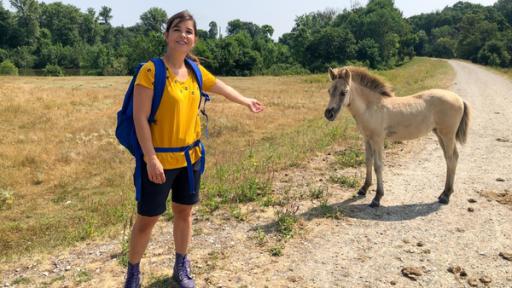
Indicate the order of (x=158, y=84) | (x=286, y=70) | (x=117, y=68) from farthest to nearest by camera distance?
(x=117, y=68) < (x=286, y=70) < (x=158, y=84)

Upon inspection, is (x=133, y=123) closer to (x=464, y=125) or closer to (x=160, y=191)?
(x=160, y=191)

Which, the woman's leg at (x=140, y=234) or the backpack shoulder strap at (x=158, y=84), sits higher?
the backpack shoulder strap at (x=158, y=84)

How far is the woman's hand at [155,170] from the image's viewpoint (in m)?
3.06

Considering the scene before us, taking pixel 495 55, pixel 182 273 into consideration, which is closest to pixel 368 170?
pixel 182 273

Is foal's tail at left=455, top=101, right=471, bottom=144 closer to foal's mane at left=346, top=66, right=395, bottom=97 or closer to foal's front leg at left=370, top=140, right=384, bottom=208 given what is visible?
foal's mane at left=346, top=66, right=395, bottom=97

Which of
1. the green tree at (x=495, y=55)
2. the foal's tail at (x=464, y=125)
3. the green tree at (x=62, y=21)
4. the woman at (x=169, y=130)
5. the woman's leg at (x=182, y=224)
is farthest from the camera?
the green tree at (x=62, y=21)

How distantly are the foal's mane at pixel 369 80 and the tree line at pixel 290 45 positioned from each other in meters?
47.3

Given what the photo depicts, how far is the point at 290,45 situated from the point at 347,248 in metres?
87.1

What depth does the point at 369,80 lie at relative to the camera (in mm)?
6285

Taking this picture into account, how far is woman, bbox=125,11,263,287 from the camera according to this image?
9.98 ft

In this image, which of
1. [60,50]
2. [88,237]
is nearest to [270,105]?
[88,237]

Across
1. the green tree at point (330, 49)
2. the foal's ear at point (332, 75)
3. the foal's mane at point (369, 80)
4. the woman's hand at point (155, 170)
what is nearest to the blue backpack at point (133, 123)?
the woman's hand at point (155, 170)

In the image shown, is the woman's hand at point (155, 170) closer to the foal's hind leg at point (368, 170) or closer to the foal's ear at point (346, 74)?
the foal's ear at point (346, 74)

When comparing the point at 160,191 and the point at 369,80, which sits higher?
the point at 369,80
